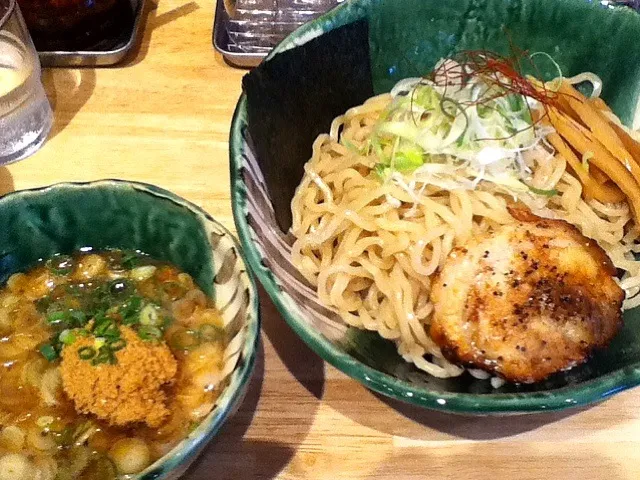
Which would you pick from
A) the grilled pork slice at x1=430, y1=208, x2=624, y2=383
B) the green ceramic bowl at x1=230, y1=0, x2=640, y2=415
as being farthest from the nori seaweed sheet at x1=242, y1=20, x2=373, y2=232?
the grilled pork slice at x1=430, y1=208, x2=624, y2=383

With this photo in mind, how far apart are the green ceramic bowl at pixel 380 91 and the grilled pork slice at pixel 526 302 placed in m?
0.06

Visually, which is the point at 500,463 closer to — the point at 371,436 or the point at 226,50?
the point at 371,436

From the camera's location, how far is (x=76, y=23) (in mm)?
2379

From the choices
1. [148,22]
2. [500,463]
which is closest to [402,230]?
[500,463]

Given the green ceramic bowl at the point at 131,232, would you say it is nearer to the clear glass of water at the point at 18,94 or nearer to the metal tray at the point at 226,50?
the clear glass of water at the point at 18,94

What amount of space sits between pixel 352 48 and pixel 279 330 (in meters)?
0.83

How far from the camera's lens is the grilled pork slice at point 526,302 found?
1439 millimetres

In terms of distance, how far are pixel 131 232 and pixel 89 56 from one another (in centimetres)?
107

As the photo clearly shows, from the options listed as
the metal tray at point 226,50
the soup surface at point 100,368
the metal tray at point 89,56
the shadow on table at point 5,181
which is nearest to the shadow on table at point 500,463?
the soup surface at point 100,368

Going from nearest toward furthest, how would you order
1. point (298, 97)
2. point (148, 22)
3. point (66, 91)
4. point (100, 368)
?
point (100, 368) → point (298, 97) → point (66, 91) → point (148, 22)

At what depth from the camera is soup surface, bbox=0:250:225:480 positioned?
1.35 m

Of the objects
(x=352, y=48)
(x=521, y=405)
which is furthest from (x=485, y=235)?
(x=352, y=48)

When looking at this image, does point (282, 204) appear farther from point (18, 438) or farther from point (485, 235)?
point (18, 438)

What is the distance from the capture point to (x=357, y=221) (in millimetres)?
1695
